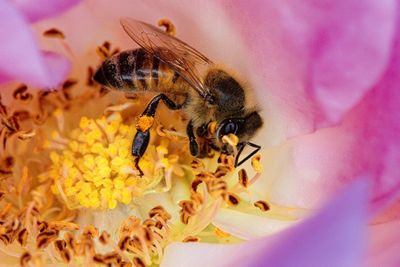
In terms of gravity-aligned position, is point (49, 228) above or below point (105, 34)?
below

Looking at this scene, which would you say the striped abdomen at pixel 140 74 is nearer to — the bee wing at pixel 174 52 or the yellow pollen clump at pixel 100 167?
the bee wing at pixel 174 52

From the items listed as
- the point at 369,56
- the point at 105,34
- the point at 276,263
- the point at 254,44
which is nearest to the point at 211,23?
the point at 254,44

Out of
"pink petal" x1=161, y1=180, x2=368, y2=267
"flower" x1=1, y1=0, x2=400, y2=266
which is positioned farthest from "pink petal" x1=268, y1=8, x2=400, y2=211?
"pink petal" x1=161, y1=180, x2=368, y2=267

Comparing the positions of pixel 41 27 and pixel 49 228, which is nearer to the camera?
pixel 49 228

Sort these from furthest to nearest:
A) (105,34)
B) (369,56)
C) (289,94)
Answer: (105,34), (289,94), (369,56)

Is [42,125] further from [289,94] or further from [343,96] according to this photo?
[343,96]

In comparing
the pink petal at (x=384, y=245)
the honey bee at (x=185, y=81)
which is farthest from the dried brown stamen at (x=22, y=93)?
the pink petal at (x=384, y=245)

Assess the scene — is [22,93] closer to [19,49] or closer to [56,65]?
[56,65]
